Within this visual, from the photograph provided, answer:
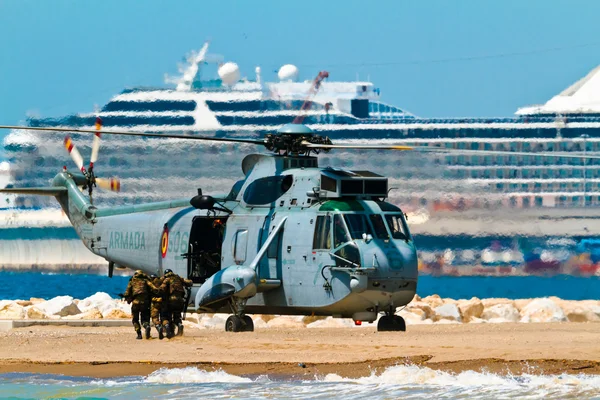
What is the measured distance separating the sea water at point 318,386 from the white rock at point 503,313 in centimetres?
1202

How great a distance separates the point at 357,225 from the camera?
59.4 feet

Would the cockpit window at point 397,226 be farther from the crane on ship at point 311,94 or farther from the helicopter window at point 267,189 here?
the crane on ship at point 311,94

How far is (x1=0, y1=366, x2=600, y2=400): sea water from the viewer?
13.7m

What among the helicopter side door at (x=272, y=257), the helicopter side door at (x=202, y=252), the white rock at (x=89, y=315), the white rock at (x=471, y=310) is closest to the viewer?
the helicopter side door at (x=272, y=257)

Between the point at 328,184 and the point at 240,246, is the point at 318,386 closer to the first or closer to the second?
the point at 328,184

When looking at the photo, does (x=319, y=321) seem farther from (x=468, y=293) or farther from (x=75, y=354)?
(x=468, y=293)

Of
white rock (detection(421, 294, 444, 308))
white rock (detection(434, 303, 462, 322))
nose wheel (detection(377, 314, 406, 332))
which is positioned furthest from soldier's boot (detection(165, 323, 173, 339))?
white rock (detection(421, 294, 444, 308))

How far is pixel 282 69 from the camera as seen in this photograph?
9125 cm

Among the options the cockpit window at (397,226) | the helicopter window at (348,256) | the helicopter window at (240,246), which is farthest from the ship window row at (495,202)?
the helicopter window at (348,256)

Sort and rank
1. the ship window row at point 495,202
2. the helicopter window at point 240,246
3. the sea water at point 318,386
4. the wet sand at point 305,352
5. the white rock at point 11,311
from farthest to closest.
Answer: the ship window row at point 495,202 < the white rock at point 11,311 < the helicopter window at point 240,246 < the wet sand at point 305,352 < the sea water at point 318,386

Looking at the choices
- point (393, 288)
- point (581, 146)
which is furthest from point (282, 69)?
point (393, 288)

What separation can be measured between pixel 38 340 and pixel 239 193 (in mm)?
3568

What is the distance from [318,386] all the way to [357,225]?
4201 mm

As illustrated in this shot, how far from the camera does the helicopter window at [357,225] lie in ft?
59.2
